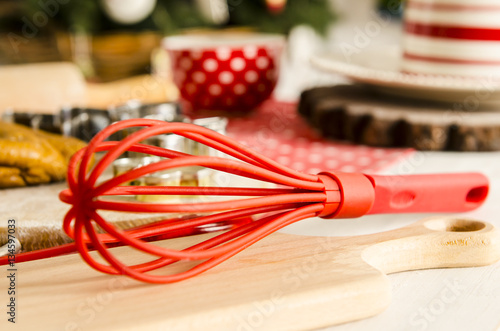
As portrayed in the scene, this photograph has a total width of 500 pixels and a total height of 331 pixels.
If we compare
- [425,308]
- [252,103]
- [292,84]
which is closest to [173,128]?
[425,308]

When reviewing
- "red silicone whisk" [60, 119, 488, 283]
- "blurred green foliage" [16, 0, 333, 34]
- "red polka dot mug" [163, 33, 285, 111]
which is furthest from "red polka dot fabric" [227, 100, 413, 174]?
"blurred green foliage" [16, 0, 333, 34]

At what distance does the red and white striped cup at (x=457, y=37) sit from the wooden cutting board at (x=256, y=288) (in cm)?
31

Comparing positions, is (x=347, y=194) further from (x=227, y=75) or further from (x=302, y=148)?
(x=227, y=75)

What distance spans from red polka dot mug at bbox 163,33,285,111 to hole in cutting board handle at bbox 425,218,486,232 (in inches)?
16.4

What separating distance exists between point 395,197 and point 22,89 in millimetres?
568

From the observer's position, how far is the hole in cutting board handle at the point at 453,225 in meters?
0.38

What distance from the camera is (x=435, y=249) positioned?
1.16ft

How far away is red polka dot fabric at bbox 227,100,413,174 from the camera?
56 centimetres

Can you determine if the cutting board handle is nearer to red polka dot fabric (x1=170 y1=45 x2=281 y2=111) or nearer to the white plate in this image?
the white plate

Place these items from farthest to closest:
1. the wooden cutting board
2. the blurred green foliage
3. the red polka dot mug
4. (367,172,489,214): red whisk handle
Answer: the blurred green foliage, the red polka dot mug, (367,172,489,214): red whisk handle, the wooden cutting board

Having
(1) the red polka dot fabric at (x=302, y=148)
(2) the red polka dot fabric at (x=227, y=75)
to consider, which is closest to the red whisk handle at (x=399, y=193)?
(1) the red polka dot fabric at (x=302, y=148)

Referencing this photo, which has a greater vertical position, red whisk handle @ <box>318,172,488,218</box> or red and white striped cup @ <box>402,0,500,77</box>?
red and white striped cup @ <box>402,0,500,77</box>

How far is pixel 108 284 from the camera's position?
11.7 inches

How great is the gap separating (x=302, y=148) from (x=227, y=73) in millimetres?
182
